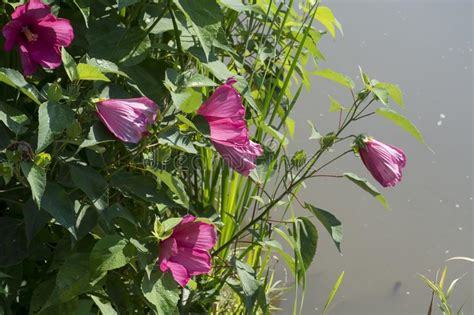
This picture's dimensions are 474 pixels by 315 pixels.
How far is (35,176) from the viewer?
862 mm

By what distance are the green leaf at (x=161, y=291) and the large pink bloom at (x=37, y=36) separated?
0.27 metres

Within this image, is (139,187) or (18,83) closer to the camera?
(18,83)

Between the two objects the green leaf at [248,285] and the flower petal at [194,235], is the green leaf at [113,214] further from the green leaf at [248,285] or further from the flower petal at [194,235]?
the green leaf at [248,285]

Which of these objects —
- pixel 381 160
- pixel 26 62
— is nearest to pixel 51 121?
pixel 26 62

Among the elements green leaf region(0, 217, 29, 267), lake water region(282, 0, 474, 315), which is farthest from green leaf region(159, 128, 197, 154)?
lake water region(282, 0, 474, 315)

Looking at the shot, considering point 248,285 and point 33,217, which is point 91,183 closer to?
point 33,217

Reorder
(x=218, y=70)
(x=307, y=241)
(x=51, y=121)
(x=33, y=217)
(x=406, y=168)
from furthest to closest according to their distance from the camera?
(x=406, y=168), (x=307, y=241), (x=218, y=70), (x=33, y=217), (x=51, y=121)

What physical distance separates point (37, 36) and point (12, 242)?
0.25 meters

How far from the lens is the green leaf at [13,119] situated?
90 cm

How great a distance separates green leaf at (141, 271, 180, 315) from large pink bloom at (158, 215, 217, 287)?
0.02 metres

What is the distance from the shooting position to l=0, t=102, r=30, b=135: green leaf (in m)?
0.90

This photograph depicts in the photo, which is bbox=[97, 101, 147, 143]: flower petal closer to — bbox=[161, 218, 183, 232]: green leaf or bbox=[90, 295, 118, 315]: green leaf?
bbox=[161, 218, 183, 232]: green leaf

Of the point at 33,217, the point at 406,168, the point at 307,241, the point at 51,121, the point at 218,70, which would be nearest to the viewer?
the point at 51,121

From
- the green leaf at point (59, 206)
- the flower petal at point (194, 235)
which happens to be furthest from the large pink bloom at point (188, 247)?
the green leaf at point (59, 206)
